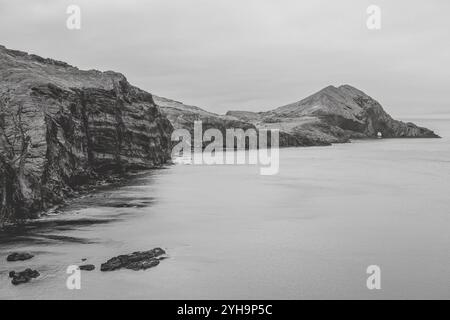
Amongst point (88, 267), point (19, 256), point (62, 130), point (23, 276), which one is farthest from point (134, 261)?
point (62, 130)

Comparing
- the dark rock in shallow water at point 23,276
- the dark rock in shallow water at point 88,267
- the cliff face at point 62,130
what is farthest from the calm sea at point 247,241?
the cliff face at point 62,130

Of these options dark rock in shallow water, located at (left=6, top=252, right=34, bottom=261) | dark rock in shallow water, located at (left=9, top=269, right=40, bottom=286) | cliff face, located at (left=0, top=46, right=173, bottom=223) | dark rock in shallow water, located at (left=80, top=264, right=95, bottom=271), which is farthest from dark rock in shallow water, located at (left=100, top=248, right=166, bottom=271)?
cliff face, located at (left=0, top=46, right=173, bottom=223)

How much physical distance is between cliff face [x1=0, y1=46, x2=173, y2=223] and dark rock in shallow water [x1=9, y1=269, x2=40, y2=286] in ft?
51.9

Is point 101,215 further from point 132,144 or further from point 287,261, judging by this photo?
point 132,144

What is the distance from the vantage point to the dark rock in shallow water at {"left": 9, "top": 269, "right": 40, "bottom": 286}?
103ft

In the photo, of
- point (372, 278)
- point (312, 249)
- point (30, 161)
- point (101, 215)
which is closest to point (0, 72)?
point (30, 161)

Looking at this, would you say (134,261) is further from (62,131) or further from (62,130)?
(62,130)

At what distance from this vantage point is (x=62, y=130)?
69.1m

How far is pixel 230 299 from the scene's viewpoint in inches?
1158

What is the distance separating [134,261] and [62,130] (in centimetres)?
3864

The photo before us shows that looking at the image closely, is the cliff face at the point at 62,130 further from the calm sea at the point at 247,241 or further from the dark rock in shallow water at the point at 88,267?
the dark rock in shallow water at the point at 88,267

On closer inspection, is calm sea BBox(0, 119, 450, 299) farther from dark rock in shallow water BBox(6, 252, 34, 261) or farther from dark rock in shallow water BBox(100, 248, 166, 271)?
dark rock in shallow water BBox(100, 248, 166, 271)

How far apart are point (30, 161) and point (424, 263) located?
40975mm

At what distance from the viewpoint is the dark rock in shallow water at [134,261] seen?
34.4m
